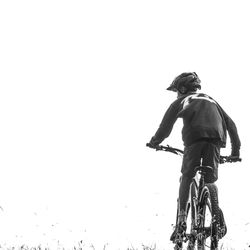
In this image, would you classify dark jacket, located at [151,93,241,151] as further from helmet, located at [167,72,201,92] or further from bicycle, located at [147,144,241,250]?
bicycle, located at [147,144,241,250]

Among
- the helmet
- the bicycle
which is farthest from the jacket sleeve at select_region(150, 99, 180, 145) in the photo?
the bicycle

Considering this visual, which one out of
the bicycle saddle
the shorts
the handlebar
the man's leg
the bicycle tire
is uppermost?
the handlebar

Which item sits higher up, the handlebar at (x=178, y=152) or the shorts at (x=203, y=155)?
the handlebar at (x=178, y=152)

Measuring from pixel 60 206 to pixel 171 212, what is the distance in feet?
8.24

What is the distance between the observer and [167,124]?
793 cm

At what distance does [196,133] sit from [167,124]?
18.5 inches

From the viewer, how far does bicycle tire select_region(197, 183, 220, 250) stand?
6922mm

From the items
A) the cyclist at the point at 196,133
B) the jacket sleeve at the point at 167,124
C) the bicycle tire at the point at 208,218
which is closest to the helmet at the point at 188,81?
the cyclist at the point at 196,133

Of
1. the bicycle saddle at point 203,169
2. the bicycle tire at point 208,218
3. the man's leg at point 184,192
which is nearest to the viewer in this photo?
the bicycle tire at point 208,218

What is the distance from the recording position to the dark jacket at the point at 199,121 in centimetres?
755

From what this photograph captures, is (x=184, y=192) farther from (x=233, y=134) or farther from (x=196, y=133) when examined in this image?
(x=233, y=134)

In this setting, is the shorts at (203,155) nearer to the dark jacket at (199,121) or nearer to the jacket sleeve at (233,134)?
the dark jacket at (199,121)

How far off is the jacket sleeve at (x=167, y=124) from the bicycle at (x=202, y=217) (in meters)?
0.63

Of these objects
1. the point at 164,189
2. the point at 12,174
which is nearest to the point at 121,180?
the point at 164,189
